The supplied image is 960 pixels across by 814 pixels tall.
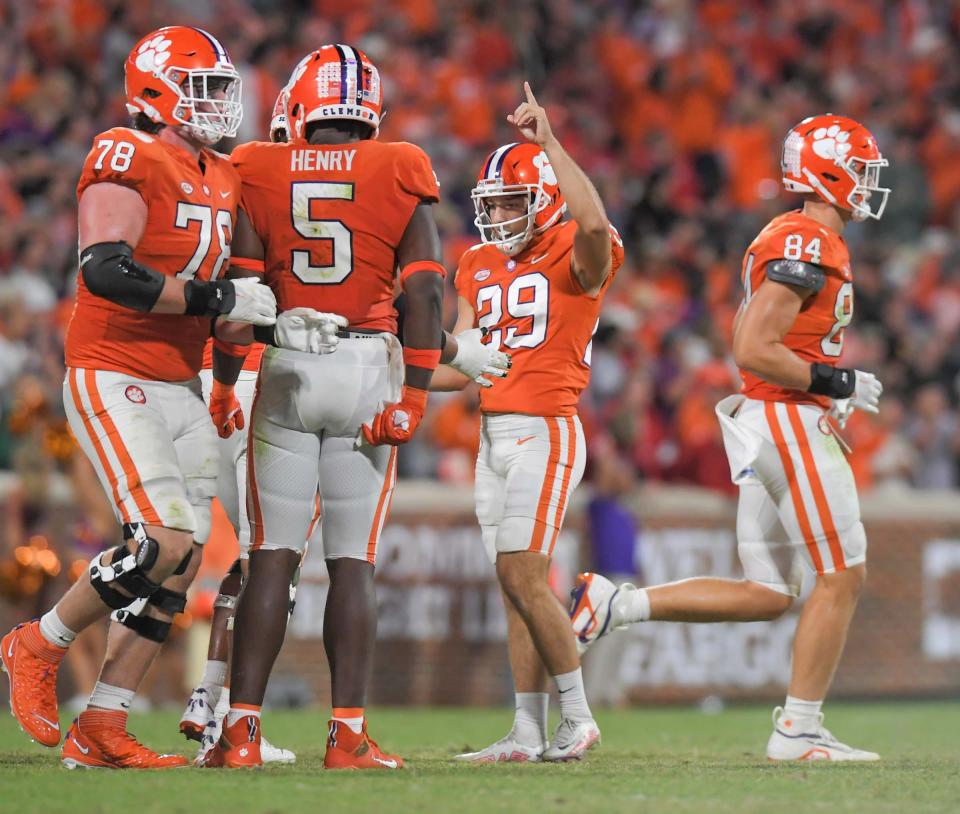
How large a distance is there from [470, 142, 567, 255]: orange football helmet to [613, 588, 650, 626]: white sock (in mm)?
1441

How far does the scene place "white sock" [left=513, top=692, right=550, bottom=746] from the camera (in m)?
6.34

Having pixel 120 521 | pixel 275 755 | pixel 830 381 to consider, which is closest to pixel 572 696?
pixel 275 755

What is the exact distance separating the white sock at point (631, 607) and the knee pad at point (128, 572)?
6.48 ft

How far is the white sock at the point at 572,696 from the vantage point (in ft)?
20.5

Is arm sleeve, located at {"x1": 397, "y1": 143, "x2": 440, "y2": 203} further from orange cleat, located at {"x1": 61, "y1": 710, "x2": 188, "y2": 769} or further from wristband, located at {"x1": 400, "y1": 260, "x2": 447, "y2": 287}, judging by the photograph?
orange cleat, located at {"x1": 61, "y1": 710, "x2": 188, "y2": 769}

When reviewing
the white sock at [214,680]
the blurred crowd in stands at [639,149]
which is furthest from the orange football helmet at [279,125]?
the blurred crowd in stands at [639,149]

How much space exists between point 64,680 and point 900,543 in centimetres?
581

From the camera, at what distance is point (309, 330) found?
18.2 ft

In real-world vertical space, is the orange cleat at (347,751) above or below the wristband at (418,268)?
below

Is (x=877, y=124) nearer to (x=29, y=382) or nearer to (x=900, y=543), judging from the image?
(x=900, y=543)

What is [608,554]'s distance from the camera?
1080 cm

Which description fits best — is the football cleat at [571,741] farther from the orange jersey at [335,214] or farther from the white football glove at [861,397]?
the orange jersey at [335,214]

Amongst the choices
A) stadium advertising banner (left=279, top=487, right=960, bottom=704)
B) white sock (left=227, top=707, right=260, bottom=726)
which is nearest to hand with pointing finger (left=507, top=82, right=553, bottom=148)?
white sock (left=227, top=707, right=260, bottom=726)

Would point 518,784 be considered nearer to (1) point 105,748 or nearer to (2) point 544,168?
(1) point 105,748
